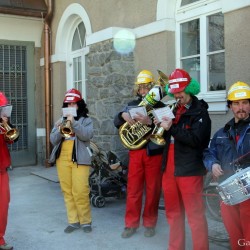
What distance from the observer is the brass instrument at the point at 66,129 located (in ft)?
15.3

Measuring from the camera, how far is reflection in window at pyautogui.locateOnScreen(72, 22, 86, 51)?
924 centimetres

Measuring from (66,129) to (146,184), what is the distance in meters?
1.14

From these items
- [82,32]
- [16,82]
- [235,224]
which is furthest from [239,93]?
[16,82]

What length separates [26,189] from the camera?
7.71 m

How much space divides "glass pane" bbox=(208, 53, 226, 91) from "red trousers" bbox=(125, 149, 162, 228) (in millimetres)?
1705

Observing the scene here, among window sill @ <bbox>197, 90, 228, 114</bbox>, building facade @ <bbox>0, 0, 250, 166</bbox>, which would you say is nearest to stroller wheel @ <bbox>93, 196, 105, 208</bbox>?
building facade @ <bbox>0, 0, 250, 166</bbox>

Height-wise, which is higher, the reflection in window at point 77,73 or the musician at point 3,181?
the reflection in window at point 77,73

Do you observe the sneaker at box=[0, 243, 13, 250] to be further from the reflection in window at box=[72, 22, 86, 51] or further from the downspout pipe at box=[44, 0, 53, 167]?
the reflection in window at box=[72, 22, 86, 51]

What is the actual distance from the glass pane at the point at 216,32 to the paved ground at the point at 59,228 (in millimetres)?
2499

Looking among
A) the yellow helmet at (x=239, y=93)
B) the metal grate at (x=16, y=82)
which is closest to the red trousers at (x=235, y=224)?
the yellow helmet at (x=239, y=93)

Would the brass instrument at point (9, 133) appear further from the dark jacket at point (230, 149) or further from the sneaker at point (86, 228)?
the dark jacket at point (230, 149)

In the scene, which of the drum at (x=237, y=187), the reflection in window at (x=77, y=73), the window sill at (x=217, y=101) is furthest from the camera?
the reflection in window at (x=77, y=73)

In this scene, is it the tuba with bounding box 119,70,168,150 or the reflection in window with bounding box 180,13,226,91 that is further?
the reflection in window with bounding box 180,13,226,91

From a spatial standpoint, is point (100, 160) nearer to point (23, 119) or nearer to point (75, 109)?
point (75, 109)
